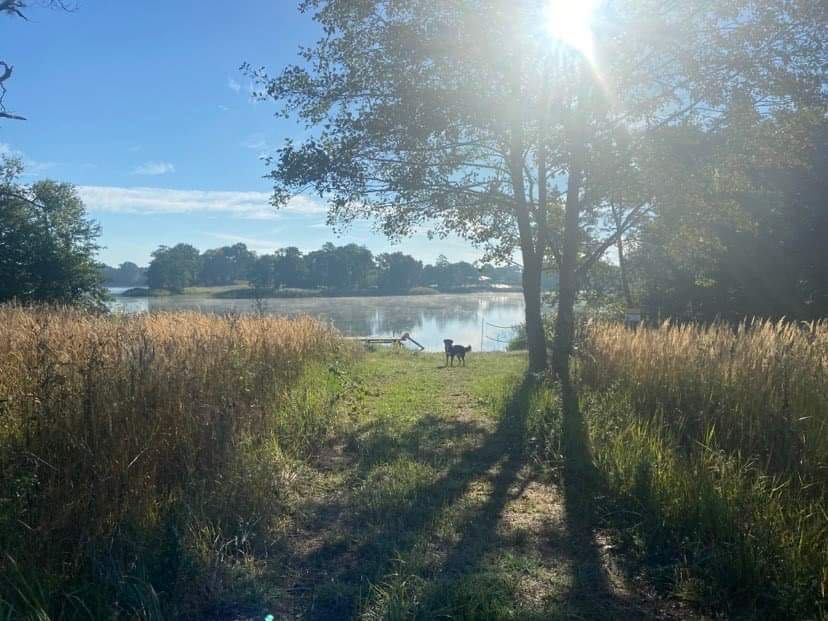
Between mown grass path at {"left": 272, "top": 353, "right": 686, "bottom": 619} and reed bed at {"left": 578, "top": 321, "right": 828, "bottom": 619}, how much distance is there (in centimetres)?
41

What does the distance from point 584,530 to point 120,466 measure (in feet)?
10.7

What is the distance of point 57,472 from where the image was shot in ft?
12.1

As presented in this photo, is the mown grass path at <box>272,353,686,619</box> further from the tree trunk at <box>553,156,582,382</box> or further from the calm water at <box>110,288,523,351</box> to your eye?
the calm water at <box>110,288,523,351</box>

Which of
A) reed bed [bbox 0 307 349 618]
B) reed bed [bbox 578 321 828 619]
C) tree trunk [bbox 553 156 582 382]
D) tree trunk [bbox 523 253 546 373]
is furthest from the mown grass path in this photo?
tree trunk [bbox 523 253 546 373]

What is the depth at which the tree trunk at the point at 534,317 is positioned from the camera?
11.6 metres

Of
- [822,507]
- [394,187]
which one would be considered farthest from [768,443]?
[394,187]

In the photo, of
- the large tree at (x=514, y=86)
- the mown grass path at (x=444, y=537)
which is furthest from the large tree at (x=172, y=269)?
the mown grass path at (x=444, y=537)

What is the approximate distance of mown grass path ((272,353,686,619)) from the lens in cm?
309

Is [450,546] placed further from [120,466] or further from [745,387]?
[745,387]

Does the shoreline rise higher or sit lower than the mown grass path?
higher

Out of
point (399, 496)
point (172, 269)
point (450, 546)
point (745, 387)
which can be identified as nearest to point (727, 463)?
point (745, 387)

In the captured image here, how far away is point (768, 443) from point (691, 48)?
6007mm

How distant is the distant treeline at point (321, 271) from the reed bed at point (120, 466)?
48300 millimetres

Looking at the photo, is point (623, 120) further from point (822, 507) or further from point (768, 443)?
point (822, 507)
